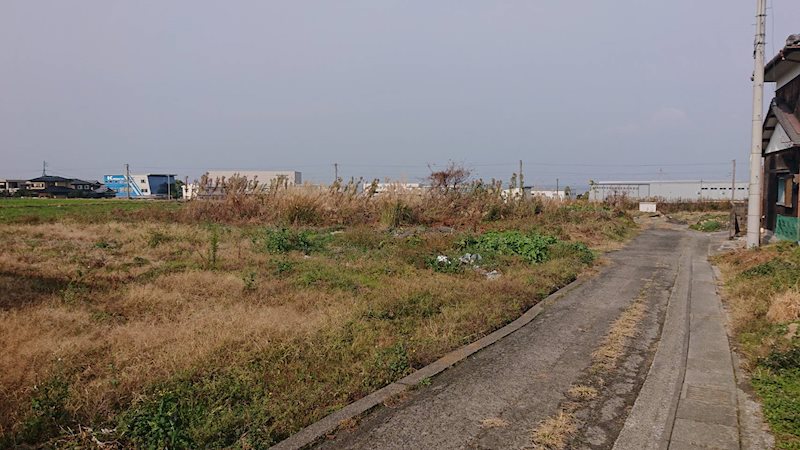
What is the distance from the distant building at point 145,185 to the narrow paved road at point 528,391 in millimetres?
69639

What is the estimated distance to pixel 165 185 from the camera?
69.8 metres

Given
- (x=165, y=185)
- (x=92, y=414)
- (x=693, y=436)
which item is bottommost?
(x=693, y=436)

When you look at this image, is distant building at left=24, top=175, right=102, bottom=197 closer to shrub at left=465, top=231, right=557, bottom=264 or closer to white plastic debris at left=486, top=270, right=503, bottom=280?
shrub at left=465, top=231, right=557, bottom=264

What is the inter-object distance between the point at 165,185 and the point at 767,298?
2908 inches

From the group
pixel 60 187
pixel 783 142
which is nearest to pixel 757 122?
pixel 783 142

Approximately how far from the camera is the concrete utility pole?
12.4 metres

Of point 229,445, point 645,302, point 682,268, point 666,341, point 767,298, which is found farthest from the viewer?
point 682,268

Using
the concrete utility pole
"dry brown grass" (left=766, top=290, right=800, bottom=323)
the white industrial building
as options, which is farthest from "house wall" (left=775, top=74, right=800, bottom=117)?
the white industrial building

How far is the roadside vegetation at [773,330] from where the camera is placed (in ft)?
12.6

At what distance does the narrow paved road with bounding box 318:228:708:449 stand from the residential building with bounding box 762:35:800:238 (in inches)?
333

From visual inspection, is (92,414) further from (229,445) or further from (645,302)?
(645,302)

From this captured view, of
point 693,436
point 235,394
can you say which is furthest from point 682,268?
point 235,394

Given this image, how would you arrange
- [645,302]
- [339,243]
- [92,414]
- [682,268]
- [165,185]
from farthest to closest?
1. [165,185]
2. [339,243]
3. [682,268]
4. [645,302]
5. [92,414]

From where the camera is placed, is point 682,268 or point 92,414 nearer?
point 92,414
